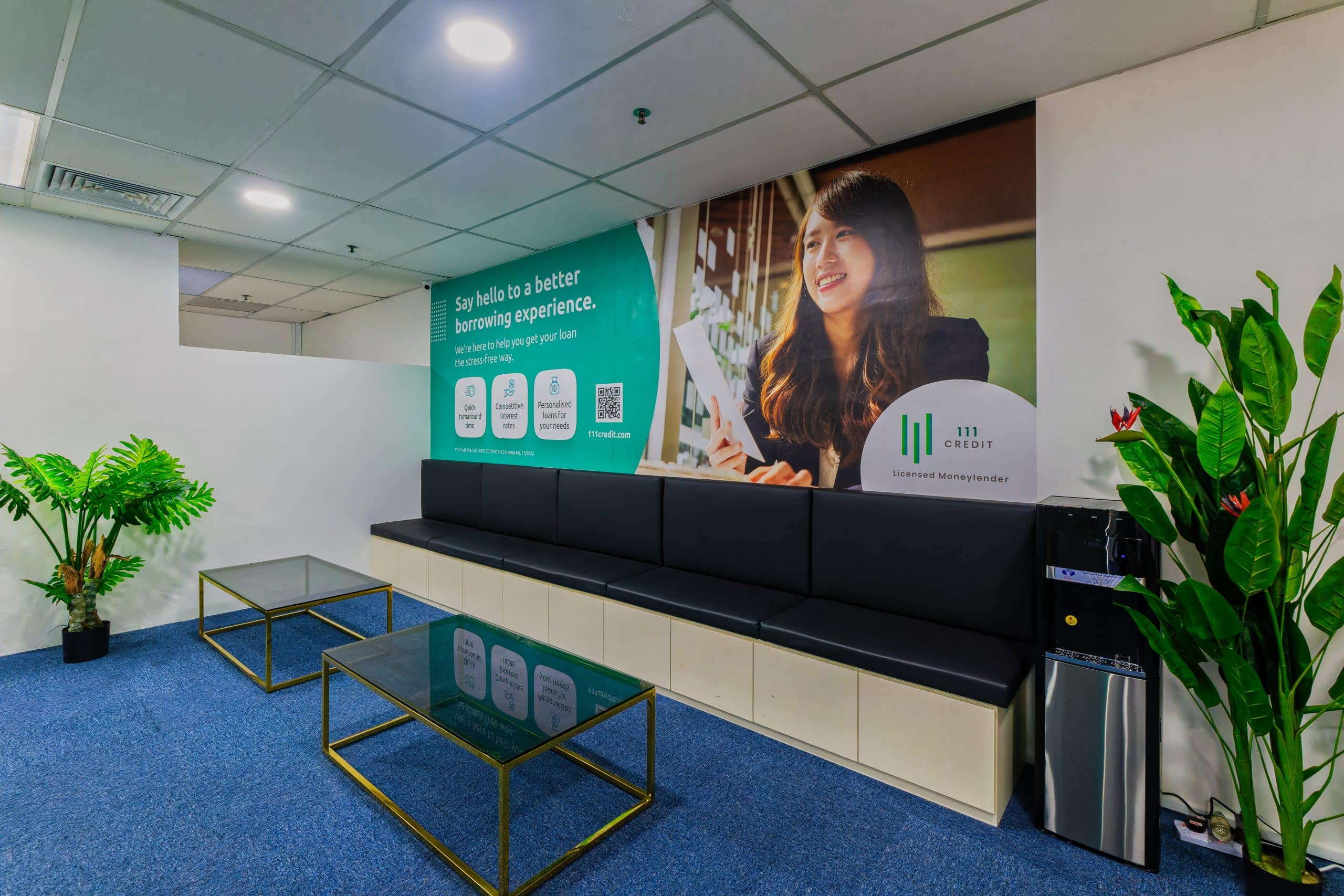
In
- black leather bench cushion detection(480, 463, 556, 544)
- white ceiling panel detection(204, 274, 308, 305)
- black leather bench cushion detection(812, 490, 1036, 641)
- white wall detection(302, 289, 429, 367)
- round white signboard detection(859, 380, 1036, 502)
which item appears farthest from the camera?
white wall detection(302, 289, 429, 367)

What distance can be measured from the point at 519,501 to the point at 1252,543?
4045mm

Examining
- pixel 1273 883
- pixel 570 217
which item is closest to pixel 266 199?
pixel 570 217

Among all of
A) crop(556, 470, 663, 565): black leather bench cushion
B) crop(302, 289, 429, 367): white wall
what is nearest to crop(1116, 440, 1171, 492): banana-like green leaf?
crop(556, 470, 663, 565): black leather bench cushion

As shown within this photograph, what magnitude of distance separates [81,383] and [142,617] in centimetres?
161

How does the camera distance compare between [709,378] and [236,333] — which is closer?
[709,378]

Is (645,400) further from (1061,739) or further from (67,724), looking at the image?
→ (67,724)

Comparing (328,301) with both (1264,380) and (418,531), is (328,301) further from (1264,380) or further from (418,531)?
(1264,380)

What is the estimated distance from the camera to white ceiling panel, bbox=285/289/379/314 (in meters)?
6.09

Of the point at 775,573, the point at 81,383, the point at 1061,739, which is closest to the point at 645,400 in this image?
the point at 775,573

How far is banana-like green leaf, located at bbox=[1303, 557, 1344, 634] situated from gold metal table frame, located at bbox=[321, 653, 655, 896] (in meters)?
1.94

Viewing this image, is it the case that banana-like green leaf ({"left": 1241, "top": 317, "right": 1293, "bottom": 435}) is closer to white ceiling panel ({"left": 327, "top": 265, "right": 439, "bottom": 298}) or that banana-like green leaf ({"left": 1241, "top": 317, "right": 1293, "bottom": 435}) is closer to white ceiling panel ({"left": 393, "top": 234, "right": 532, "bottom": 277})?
white ceiling panel ({"left": 393, "top": 234, "right": 532, "bottom": 277})

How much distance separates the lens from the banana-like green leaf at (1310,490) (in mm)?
1658

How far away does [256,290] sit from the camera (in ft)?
19.5

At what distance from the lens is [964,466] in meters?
2.75
